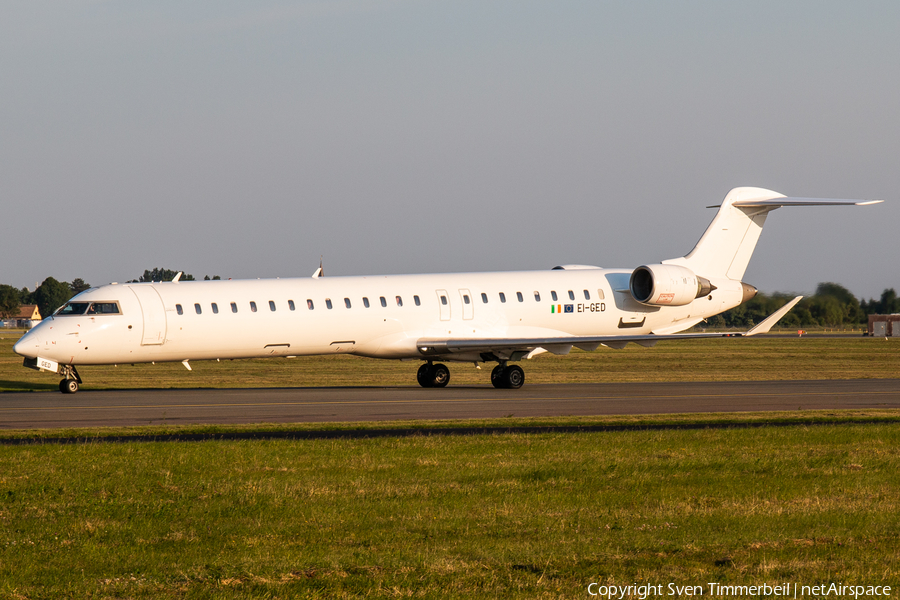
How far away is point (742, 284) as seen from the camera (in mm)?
34594

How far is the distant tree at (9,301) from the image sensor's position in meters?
160

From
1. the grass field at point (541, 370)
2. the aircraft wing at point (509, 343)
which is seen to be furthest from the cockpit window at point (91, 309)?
the aircraft wing at point (509, 343)

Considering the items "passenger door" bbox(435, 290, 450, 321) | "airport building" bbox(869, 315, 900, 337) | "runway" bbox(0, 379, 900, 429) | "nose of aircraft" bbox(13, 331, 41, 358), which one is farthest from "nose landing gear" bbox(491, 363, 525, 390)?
"airport building" bbox(869, 315, 900, 337)

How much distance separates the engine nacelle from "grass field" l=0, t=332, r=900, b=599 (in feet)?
47.2

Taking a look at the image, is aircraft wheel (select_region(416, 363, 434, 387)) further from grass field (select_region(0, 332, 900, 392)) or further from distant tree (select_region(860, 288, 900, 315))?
distant tree (select_region(860, 288, 900, 315))

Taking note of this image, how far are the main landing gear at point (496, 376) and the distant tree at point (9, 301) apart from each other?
147603 millimetres

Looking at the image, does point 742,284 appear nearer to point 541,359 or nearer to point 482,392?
point 482,392

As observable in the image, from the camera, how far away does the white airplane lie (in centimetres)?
2573

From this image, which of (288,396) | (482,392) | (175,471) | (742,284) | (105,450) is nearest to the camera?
(175,471)

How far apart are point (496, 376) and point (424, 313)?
283 cm

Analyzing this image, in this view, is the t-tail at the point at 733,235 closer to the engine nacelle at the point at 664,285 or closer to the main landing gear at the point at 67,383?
the engine nacelle at the point at 664,285

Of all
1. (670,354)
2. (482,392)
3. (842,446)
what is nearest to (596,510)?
(842,446)

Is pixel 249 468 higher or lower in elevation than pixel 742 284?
lower

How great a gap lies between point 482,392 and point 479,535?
63.7 feet
